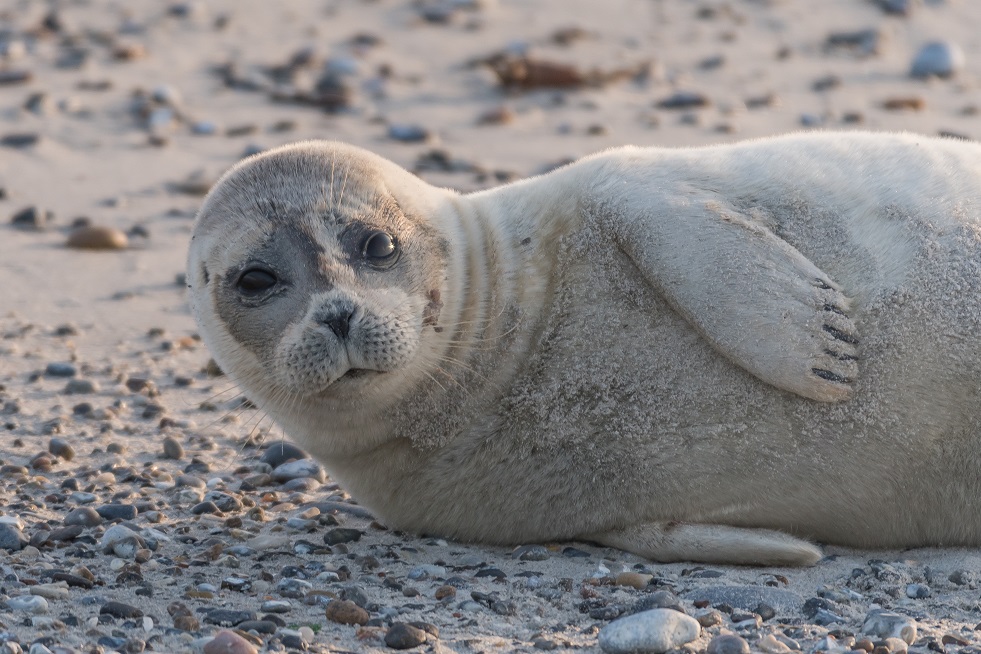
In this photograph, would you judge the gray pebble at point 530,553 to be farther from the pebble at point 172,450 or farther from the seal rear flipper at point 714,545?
Result: the pebble at point 172,450

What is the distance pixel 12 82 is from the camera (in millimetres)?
9625

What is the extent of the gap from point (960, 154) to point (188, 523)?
2.48 metres

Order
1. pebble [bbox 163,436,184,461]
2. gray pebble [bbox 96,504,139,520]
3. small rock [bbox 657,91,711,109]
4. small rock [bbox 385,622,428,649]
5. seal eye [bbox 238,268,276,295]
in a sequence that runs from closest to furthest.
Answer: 1. small rock [bbox 385,622,428,649]
2. seal eye [bbox 238,268,276,295]
3. gray pebble [bbox 96,504,139,520]
4. pebble [bbox 163,436,184,461]
5. small rock [bbox 657,91,711,109]

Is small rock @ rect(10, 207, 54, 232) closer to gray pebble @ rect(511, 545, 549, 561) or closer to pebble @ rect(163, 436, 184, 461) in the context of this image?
pebble @ rect(163, 436, 184, 461)

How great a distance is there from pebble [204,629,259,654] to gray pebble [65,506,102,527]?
1136 mm

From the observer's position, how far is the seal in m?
3.85

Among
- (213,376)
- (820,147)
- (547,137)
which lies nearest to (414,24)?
(547,137)

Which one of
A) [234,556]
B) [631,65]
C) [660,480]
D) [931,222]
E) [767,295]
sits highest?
[631,65]

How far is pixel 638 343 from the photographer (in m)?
4.04

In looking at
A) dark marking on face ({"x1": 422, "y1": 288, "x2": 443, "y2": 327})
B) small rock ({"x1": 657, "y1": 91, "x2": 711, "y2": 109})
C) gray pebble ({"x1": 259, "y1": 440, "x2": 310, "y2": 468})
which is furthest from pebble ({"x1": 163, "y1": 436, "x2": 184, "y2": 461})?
small rock ({"x1": 657, "y1": 91, "x2": 711, "y2": 109})

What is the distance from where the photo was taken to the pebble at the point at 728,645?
10.6 ft

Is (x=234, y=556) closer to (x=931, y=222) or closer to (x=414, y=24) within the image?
(x=931, y=222)

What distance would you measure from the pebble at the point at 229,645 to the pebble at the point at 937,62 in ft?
24.8

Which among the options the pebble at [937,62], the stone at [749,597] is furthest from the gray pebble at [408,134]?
Result: the stone at [749,597]
